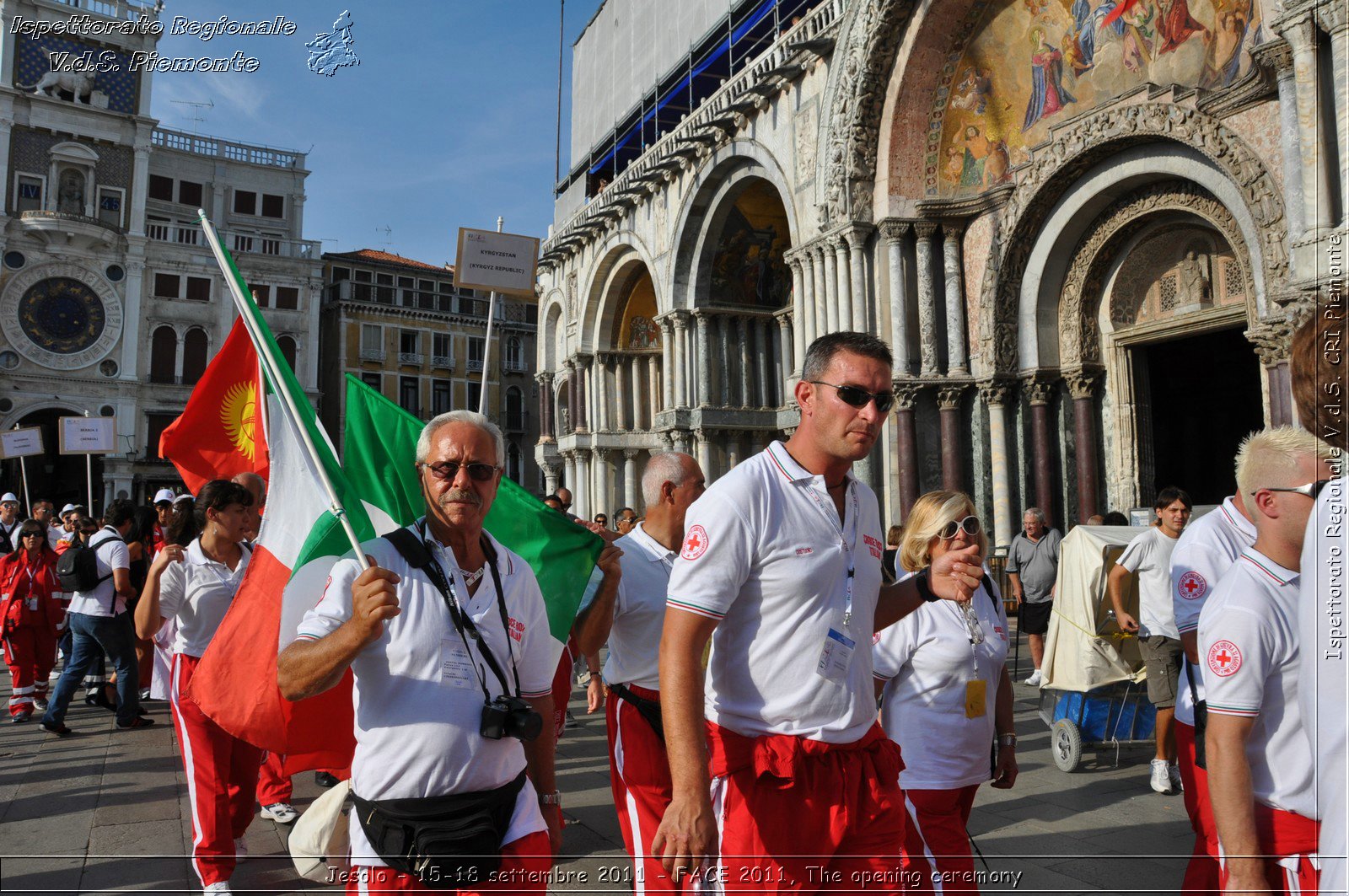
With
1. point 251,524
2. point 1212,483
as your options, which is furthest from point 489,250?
point 1212,483

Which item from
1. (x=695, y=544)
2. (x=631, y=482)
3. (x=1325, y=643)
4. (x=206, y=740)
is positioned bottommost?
(x=206, y=740)

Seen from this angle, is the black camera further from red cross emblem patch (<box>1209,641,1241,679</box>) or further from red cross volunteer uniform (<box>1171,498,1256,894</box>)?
red cross volunteer uniform (<box>1171,498,1256,894</box>)

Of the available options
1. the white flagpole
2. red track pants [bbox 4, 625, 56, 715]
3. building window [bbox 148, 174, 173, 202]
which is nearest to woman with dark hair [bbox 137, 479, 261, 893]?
the white flagpole

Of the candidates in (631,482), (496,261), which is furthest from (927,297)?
(631,482)

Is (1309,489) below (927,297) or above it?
below

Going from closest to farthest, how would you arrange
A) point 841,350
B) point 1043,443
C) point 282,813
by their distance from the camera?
point 841,350 → point 282,813 → point 1043,443

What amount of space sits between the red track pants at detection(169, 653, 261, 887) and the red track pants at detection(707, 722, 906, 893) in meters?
2.85

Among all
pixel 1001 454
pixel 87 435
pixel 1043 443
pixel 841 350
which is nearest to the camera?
pixel 841 350

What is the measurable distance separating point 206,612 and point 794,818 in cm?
385

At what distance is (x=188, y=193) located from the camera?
4391cm

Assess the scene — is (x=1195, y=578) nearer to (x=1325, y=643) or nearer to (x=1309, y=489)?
(x=1309, y=489)

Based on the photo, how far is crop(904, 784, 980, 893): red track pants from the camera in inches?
126

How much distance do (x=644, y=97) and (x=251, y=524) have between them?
21834mm

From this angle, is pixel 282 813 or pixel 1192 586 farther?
pixel 282 813
